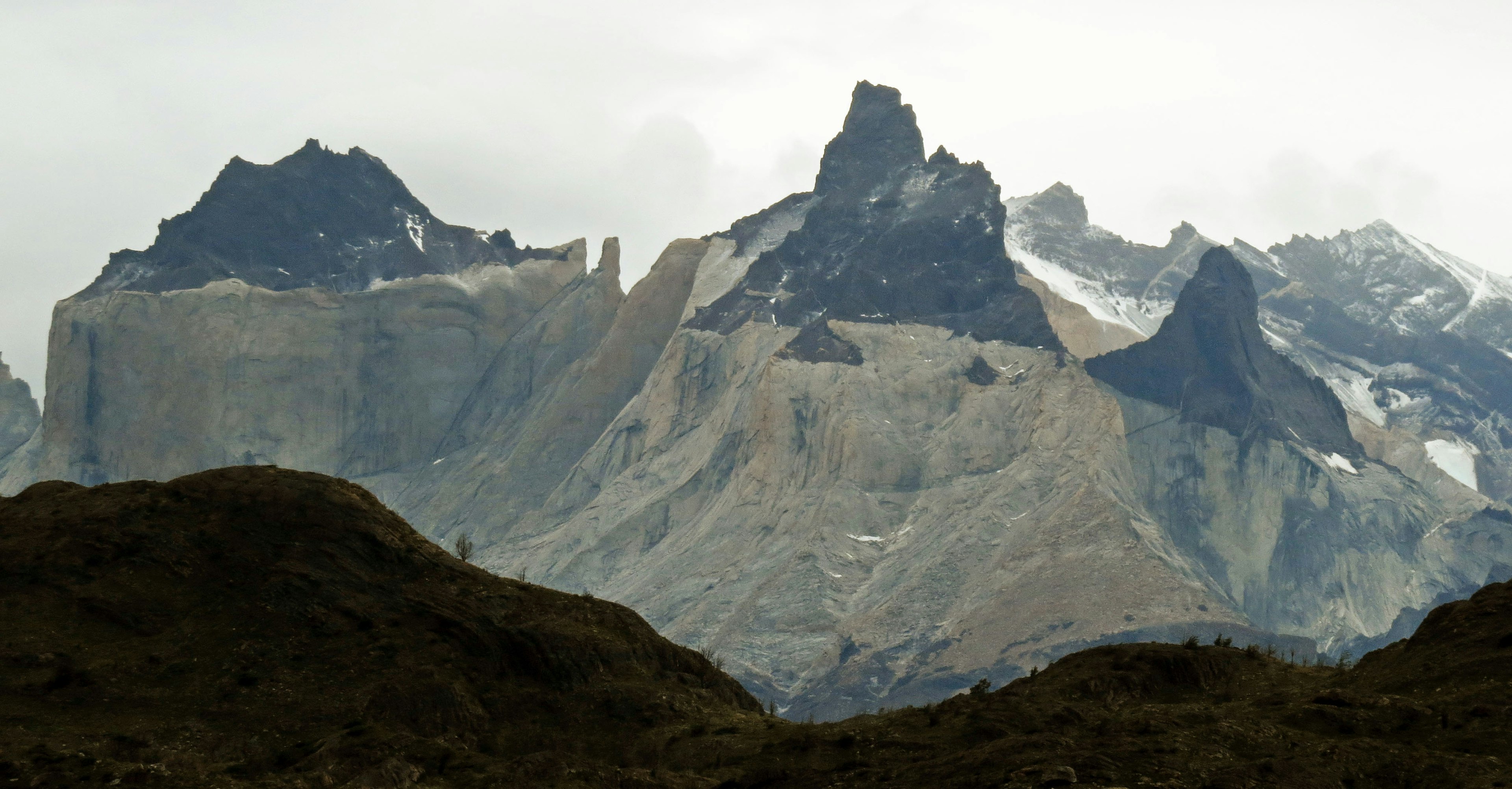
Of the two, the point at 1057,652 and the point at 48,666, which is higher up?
the point at 48,666

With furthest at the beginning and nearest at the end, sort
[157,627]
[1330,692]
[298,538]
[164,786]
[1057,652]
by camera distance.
Result: [1057,652] → [298,538] → [157,627] → [1330,692] → [164,786]

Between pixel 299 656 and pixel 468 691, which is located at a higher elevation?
pixel 299 656

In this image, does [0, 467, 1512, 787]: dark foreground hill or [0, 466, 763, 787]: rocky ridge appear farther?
[0, 466, 763, 787]: rocky ridge

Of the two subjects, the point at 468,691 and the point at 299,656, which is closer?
the point at 299,656

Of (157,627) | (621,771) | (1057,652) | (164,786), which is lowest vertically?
(1057,652)

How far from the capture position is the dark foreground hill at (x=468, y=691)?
41.7m

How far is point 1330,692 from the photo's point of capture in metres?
44.8

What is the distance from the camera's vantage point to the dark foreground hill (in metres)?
41.7

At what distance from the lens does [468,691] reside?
5028 cm

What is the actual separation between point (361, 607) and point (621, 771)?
410 inches

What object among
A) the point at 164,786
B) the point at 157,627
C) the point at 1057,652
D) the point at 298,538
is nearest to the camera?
the point at 164,786

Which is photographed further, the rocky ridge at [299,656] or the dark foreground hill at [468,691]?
the rocky ridge at [299,656]

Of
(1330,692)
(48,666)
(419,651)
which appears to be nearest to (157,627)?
(48,666)

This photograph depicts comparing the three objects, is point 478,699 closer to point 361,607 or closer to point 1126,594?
point 361,607
